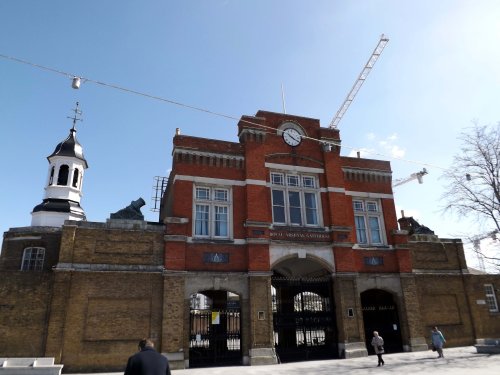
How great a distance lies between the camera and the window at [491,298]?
24.0 m

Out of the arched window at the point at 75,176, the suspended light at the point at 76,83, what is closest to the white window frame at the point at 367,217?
the suspended light at the point at 76,83

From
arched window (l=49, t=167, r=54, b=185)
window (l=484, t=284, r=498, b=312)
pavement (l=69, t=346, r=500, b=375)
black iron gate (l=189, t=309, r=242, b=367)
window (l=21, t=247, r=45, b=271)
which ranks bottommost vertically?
pavement (l=69, t=346, r=500, b=375)

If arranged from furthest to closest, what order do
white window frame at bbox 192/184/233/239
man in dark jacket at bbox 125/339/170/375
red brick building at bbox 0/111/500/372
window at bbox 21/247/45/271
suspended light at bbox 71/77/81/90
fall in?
1. window at bbox 21/247/45/271
2. white window frame at bbox 192/184/233/239
3. red brick building at bbox 0/111/500/372
4. suspended light at bbox 71/77/81/90
5. man in dark jacket at bbox 125/339/170/375

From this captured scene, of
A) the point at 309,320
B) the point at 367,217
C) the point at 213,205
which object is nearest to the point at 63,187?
the point at 213,205

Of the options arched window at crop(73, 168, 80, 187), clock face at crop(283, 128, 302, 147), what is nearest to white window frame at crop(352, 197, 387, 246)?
clock face at crop(283, 128, 302, 147)

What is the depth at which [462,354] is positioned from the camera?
59.8 feet

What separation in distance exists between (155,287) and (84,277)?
310 centimetres

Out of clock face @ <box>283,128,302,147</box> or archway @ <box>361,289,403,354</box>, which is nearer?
archway @ <box>361,289,403,354</box>

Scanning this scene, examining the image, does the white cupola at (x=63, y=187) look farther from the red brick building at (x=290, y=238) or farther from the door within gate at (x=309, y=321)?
the door within gate at (x=309, y=321)

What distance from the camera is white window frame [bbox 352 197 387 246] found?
71.4 ft

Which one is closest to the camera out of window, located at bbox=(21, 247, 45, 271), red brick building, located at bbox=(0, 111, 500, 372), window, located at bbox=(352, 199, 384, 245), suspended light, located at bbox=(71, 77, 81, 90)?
suspended light, located at bbox=(71, 77, 81, 90)

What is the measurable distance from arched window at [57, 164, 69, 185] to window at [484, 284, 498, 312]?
29018mm

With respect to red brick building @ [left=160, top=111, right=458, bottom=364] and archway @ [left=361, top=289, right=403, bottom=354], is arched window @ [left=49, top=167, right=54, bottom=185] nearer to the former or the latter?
red brick building @ [left=160, top=111, right=458, bottom=364]

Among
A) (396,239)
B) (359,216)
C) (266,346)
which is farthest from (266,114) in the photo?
(266,346)
